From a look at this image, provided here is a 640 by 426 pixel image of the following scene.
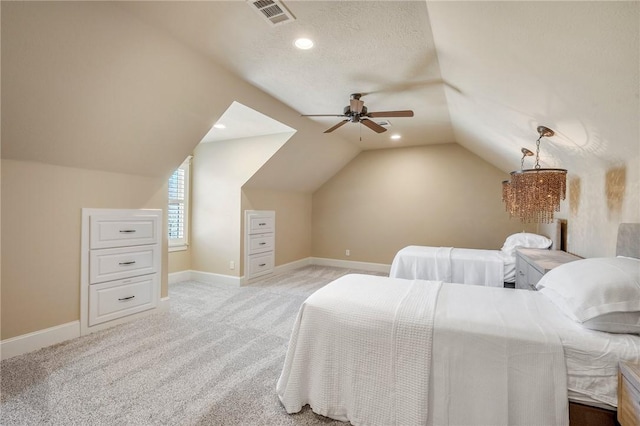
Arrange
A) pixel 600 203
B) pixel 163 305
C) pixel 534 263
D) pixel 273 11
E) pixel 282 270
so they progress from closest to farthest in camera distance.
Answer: pixel 273 11
pixel 600 203
pixel 534 263
pixel 163 305
pixel 282 270

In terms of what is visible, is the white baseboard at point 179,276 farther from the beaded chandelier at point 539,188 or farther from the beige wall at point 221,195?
the beaded chandelier at point 539,188

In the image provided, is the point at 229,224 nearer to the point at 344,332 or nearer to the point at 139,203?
the point at 139,203

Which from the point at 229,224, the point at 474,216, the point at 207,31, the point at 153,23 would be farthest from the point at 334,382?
the point at 474,216

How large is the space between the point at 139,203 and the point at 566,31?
3.93m

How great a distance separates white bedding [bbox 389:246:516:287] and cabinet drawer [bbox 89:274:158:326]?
3.16 meters

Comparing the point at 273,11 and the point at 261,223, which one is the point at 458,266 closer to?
the point at 261,223

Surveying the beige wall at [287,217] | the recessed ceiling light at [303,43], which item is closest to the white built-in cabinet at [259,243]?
the beige wall at [287,217]

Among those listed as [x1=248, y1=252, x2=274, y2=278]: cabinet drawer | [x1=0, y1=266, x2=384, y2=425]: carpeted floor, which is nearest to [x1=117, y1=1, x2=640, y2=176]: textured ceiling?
[x1=0, y1=266, x2=384, y2=425]: carpeted floor

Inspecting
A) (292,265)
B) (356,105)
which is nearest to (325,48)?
(356,105)

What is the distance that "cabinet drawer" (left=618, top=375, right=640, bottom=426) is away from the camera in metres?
1.19

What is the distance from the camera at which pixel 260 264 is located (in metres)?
5.33

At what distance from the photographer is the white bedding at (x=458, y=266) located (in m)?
3.82

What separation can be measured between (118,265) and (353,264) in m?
4.41

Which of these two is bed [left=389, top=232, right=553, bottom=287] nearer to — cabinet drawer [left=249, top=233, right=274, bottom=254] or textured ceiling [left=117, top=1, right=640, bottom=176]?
textured ceiling [left=117, top=1, right=640, bottom=176]
